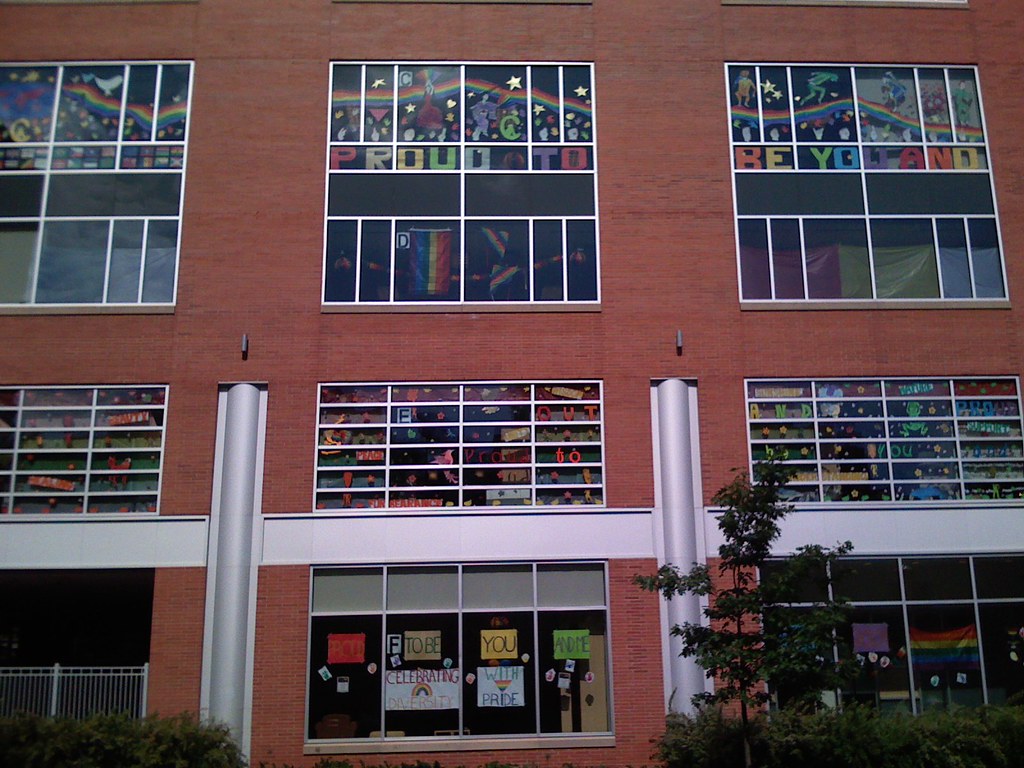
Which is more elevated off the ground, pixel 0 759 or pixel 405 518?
pixel 405 518

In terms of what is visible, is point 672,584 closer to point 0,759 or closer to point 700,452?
point 700,452

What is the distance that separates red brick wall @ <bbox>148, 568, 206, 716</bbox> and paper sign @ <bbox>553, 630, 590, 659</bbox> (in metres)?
6.46

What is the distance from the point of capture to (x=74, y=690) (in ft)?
60.9

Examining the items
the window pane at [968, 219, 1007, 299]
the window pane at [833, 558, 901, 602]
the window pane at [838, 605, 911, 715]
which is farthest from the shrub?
the window pane at [968, 219, 1007, 299]

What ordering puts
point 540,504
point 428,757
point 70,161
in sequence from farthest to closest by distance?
point 70,161, point 540,504, point 428,757

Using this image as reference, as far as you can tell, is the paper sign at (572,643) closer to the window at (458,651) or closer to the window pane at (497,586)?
the window at (458,651)

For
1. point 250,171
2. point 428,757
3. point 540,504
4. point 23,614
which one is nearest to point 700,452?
point 540,504

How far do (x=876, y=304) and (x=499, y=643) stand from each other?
9864 mm

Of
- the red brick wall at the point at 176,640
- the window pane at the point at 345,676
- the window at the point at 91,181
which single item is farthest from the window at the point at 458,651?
the window at the point at 91,181

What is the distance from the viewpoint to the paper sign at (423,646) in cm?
1903

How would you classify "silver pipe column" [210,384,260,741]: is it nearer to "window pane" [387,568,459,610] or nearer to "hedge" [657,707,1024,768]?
"window pane" [387,568,459,610]

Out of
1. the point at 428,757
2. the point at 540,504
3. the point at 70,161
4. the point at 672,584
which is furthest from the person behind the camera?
the point at 70,161

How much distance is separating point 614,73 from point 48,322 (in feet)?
Answer: 40.4

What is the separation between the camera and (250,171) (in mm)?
20906
